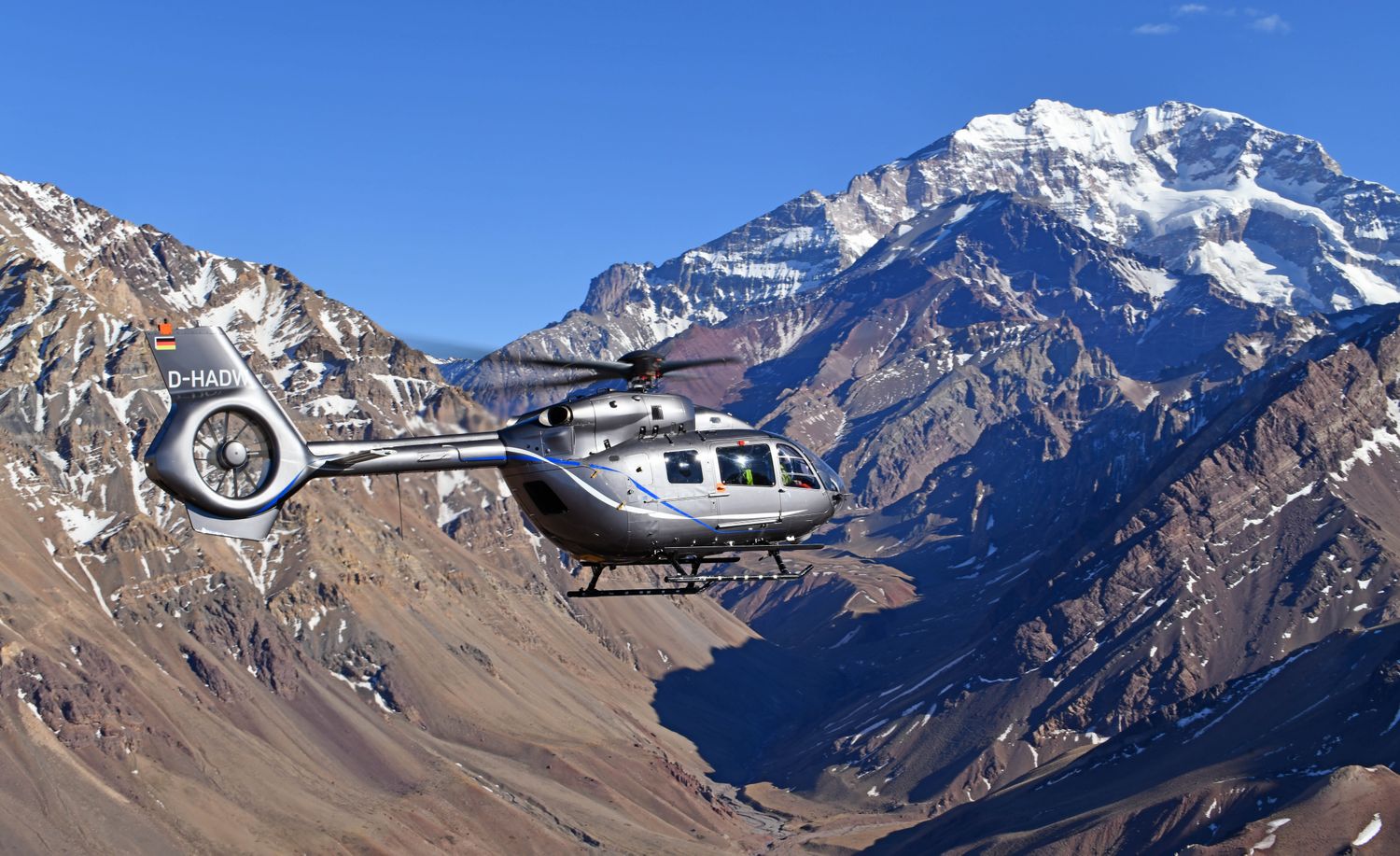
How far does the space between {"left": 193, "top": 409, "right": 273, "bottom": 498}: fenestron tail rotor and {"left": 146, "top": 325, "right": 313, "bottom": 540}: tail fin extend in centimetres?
3

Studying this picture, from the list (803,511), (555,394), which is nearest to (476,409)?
(555,394)

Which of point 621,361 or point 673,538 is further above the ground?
point 621,361

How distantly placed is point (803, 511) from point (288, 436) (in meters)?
22.6

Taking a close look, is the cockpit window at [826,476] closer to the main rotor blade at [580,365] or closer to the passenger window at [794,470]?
the passenger window at [794,470]

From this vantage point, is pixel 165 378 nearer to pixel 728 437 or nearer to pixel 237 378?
pixel 237 378

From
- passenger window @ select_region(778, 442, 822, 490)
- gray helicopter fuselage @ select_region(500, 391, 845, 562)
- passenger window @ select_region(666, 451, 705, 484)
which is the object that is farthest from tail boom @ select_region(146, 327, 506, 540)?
passenger window @ select_region(778, 442, 822, 490)

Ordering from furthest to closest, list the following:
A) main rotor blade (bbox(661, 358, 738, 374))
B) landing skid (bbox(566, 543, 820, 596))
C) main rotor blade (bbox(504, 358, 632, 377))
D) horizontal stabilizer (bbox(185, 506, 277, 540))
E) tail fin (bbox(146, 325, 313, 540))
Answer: main rotor blade (bbox(661, 358, 738, 374)) → main rotor blade (bbox(504, 358, 632, 377)) → landing skid (bbox(566, 543, 820, 596)) → tail fin (bbox(146, 325, 313, 540)) → horizontal stabilizer (bbox(185, 506, 277, 540))

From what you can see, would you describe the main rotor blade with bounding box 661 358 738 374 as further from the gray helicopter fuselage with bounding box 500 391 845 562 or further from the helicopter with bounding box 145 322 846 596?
the gray helicopter fuselage with bounding box 500 391 845 562

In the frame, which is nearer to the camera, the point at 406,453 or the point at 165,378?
the point at 165,378

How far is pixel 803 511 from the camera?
7638 cm

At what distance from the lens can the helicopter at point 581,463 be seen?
63.5 m

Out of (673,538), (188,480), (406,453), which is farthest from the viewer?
(673,538)

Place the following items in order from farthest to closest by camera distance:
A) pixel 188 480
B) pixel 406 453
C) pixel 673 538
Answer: pixel 673 538
pixel 406 453
pixel 188 480

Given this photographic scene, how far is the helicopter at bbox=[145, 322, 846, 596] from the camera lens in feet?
208
